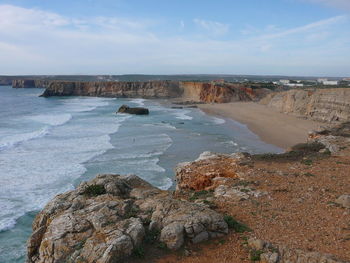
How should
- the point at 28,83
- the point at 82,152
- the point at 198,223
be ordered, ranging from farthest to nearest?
the point at 28,83 < the point at 82,152 < the point at 198,223

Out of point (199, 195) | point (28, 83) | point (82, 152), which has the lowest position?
point (82, 152)

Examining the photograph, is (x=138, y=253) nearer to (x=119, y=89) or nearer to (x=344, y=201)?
(x=344, y=201)

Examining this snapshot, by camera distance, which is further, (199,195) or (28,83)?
(28,83)

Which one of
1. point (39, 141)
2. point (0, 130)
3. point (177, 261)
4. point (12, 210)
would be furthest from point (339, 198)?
point (0, 130)

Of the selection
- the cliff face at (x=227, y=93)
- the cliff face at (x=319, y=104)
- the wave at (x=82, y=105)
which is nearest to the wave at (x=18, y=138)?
the wave at (x=82, y=105)

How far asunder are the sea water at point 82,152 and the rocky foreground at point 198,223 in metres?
4.25

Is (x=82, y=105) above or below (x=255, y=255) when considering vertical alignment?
below

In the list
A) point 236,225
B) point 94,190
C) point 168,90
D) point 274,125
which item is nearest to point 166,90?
point 168,90

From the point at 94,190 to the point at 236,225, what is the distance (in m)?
3.93

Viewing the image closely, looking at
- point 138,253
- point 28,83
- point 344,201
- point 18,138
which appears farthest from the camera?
point 28,83

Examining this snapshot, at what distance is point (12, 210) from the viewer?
15.2 meters

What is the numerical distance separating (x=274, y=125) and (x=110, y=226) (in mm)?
35208

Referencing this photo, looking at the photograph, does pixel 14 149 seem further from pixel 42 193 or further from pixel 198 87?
pixel 198 87

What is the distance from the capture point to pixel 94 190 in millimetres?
9836
